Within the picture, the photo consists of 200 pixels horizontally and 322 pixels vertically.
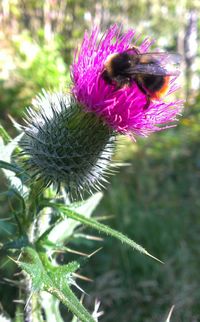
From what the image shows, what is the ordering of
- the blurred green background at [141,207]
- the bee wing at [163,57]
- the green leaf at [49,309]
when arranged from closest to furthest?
1. the bee wing at [163,57]
2. the green leaf at [49,309]
3. the blurred green background at [141,207]

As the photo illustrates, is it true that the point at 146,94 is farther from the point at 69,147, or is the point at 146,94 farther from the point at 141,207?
the point at 141,207

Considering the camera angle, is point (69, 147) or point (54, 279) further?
point (69, 147)

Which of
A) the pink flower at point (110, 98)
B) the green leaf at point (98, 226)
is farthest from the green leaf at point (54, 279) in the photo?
the pink flower at point (110, 98)

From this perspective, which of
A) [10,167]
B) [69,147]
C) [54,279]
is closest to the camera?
[54,279]

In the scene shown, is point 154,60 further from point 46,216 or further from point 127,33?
point 46,216

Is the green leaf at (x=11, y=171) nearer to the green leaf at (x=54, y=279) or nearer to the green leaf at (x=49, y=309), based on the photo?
the green leaf at (x=54, y=279)

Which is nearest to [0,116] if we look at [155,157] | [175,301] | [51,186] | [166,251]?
[155,157]

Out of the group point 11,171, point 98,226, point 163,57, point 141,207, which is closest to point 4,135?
point 11,171
